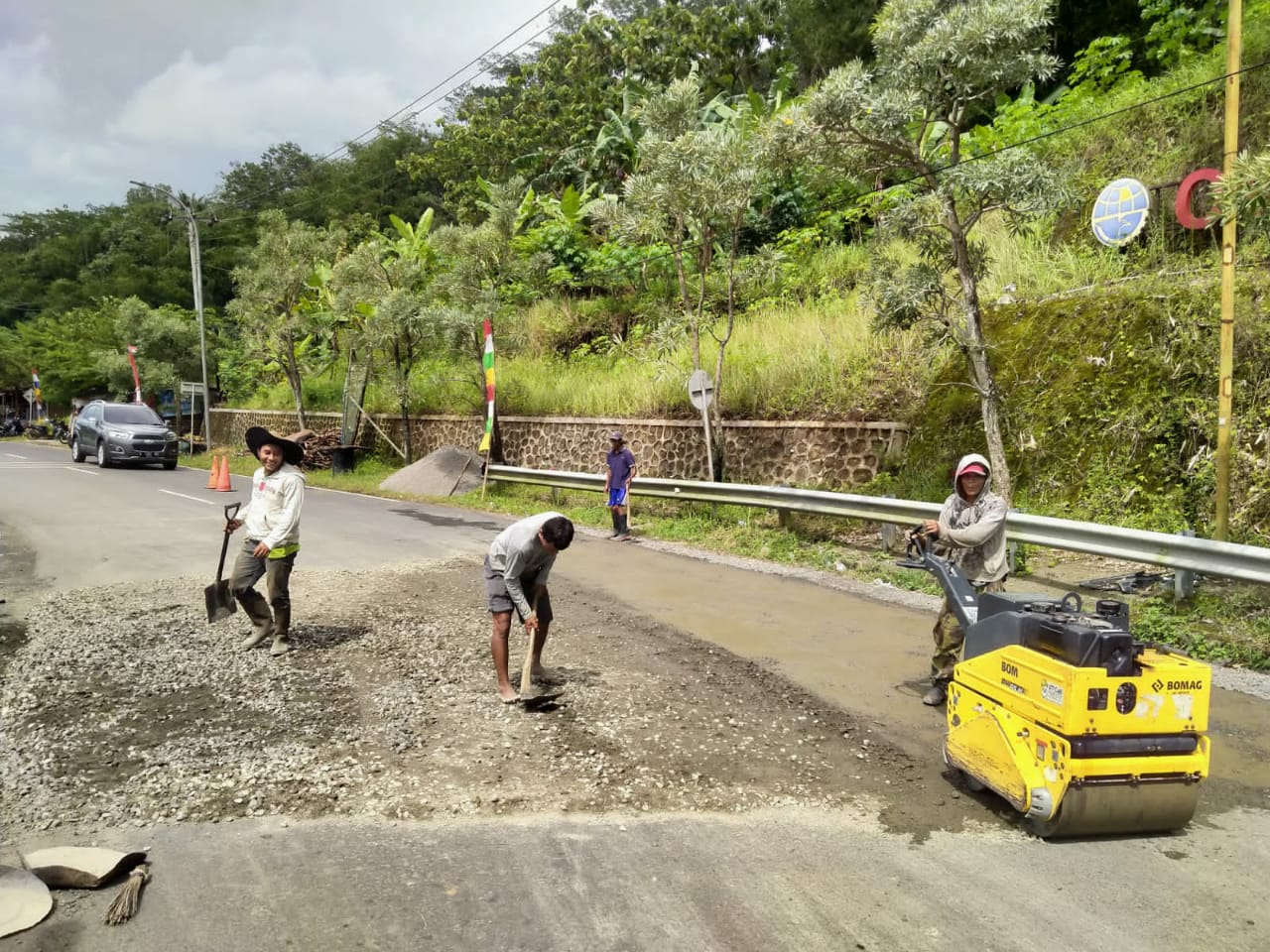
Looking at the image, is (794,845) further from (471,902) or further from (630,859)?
(471,902)

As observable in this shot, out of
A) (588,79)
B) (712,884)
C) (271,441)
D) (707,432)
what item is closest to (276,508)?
(271,441)

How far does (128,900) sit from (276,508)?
13.2 feet

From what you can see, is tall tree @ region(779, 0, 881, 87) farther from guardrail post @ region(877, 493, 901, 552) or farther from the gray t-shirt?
the gray t-shirt

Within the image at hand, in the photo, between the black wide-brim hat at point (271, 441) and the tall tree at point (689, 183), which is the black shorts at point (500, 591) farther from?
the tall tree at point (689, 183)

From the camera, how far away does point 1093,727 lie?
371 centimetres

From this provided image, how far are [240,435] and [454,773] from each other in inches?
1379

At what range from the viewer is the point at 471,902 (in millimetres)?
3408

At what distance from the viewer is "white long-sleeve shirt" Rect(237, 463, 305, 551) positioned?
6.98m

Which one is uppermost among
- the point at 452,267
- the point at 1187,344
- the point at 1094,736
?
the point at 452,267

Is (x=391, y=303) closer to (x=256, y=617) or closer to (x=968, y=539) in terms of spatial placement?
(x=256, y=617)

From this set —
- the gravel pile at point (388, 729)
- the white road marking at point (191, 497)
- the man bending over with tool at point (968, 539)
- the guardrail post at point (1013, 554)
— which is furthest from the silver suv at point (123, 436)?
the man bending over with tool at point (968, 539)

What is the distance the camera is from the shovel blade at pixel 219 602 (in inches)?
291

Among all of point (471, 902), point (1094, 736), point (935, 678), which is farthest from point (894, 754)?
point (471, 902)

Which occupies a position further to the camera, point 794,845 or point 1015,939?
point 794,845
